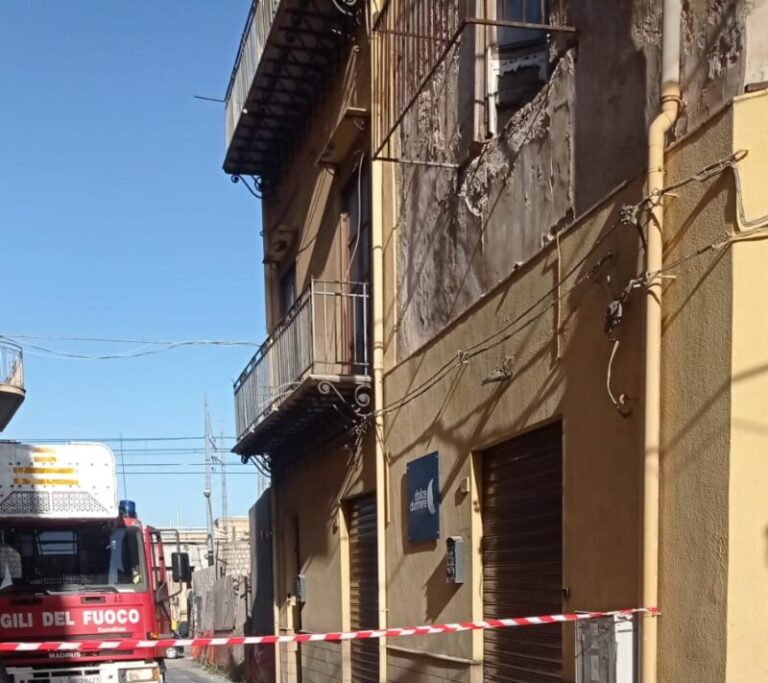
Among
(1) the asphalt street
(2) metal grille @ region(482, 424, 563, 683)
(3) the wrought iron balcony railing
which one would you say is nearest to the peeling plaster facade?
(2) metal grille @ region(482, 424, 563, 683)

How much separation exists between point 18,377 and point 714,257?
18.6m

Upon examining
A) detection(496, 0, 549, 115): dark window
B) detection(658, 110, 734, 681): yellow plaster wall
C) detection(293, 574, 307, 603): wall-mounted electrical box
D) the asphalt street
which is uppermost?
detection(496, 0, 549, 115): dark window

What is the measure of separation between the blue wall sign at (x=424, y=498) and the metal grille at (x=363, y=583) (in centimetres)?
181

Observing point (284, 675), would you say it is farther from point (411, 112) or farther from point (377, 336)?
point (411, 112)

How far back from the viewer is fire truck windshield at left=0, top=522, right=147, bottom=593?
9.74 meters

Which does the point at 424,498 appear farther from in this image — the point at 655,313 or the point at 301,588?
the point at 301,588

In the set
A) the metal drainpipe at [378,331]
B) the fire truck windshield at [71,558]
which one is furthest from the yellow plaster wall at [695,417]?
the fire truck windshield at [71,558]

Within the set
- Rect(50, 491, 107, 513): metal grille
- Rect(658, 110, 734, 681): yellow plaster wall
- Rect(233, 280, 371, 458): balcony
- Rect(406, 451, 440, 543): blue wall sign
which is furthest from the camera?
Rect(233, 280, 371, 458): balcony

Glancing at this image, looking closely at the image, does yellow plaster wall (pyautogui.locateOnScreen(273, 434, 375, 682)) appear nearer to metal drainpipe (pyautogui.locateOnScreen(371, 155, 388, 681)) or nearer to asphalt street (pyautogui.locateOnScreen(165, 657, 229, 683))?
metal drainpipe (pyautogui.locateOnScreen(371, 155, 388, 681))

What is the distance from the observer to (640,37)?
543 cm

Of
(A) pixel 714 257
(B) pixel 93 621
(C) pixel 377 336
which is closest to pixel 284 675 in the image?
(B) pixel 93 621

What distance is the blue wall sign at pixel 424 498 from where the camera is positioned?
8.41 m

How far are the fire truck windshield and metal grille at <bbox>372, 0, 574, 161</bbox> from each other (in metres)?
5.19

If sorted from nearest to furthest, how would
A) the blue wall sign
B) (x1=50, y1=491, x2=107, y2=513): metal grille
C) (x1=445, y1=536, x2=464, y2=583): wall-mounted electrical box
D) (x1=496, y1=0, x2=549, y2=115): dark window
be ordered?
(x1=496, y1=0, x2=549, y2=115): dark window → (x1=445, y1=536, x2=464, y2=583): wall-mounted electrical box → the blue wall sign → (x1=50, y1=491, x2=107, y2=513): metal grille
